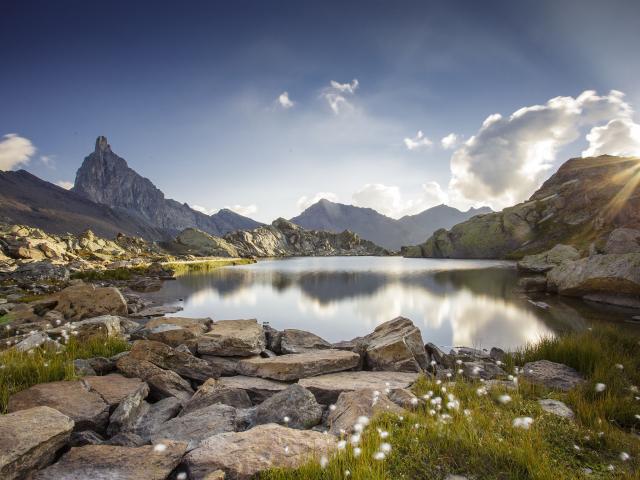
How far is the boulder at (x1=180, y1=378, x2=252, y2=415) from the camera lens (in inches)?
285

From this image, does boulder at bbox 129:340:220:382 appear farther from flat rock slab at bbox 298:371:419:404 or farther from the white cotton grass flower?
the white cotton grass flower

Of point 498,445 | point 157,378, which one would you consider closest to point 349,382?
point 498,445

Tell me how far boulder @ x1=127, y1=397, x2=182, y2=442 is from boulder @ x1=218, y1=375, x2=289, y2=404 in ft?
4.34

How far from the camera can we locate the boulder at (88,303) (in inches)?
703

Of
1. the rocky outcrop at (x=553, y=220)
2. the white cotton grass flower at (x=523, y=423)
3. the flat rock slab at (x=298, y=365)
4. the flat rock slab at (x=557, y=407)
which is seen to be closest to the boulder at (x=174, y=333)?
the flat rock slab at (x=298, y=365)

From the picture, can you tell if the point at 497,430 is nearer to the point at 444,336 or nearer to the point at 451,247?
the point at 444,336

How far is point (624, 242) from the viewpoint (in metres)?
30.0

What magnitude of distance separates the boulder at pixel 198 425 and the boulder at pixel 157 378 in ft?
5.34

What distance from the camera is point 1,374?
7.25 meters

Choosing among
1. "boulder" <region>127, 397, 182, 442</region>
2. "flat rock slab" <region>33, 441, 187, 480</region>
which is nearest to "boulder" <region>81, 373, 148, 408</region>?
"boulder" <region>127, 397, 182, 442</region>

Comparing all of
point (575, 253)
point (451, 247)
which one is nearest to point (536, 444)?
point (575, 253)

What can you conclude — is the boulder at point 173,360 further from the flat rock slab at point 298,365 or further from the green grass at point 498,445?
the green grass at point 498,445

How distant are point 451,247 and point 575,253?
291 feet

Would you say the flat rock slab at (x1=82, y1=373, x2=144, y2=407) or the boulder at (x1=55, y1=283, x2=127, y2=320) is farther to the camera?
the boulder at (x1=55, y1=283, x2=127, y2=320)
